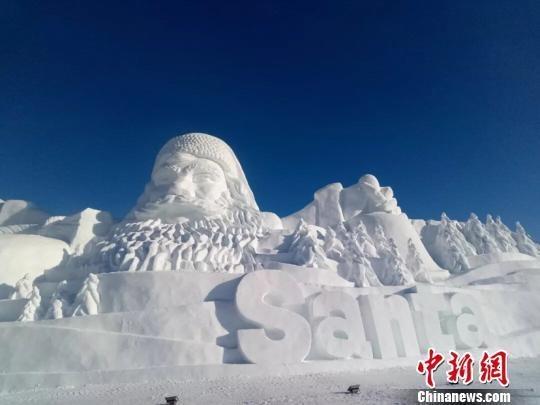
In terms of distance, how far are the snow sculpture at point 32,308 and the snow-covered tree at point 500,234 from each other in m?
24.2

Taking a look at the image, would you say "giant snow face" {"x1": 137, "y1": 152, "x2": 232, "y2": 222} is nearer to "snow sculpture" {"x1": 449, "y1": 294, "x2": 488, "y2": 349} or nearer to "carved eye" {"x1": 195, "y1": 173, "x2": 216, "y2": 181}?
"carved eye" {"x1": 195, "y1": 173, "x2": 216, "y2": 181}

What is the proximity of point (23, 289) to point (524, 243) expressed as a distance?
26.2m

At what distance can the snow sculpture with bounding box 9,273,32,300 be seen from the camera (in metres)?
13.8

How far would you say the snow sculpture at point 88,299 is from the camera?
12250 mm

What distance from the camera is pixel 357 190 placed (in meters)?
24.6

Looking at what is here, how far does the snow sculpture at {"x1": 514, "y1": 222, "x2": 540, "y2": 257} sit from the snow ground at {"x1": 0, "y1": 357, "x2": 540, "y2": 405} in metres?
15.3

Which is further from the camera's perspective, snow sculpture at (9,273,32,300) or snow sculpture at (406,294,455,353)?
snow sculpture at (406,294,455,353)

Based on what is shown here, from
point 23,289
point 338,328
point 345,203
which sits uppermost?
point 345,203

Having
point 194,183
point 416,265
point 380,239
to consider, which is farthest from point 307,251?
point 416,265

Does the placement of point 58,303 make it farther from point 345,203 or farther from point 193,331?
point 345,203

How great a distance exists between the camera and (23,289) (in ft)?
45.6

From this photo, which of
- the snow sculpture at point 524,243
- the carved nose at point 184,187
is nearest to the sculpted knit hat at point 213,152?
the carved nose at point 184,187

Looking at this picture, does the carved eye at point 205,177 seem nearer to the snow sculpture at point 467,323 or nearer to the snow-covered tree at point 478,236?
the snow sculpture at point 467,323

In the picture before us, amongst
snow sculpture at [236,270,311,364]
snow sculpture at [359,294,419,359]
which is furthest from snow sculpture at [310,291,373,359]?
snow sculpture at [236,270,311,364]
